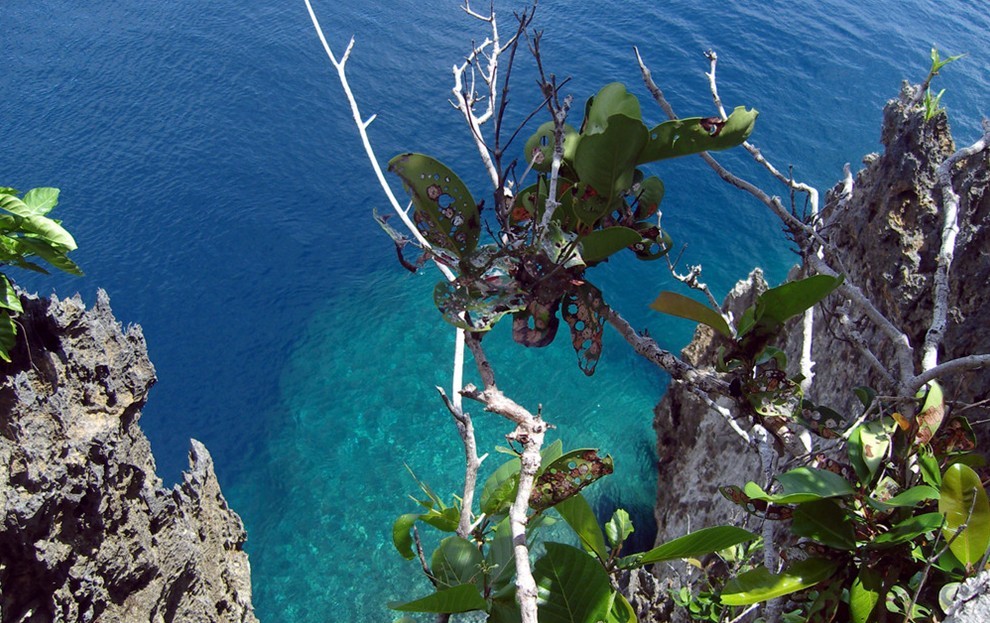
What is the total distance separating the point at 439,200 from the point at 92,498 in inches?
152

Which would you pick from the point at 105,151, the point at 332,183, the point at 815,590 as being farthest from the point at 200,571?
the point at 105,151

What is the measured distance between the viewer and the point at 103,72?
12711 mm

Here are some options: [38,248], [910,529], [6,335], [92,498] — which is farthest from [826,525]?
[38,248]

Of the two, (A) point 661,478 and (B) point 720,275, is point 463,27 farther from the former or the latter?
(A) point 661,478

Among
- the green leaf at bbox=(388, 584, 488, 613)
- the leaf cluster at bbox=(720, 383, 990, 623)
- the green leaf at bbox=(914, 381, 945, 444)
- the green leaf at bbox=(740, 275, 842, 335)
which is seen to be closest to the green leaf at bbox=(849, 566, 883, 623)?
the leaf cluster at bbox=(720, 383, 990, 623)

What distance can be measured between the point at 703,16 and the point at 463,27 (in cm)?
478

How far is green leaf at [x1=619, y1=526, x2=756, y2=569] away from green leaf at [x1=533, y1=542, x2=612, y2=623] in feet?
0.41

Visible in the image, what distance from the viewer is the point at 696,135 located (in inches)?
50.1

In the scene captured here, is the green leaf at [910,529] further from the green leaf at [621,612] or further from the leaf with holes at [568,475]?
the leaf with holes at [568,475]

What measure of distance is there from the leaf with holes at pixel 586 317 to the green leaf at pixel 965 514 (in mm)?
853

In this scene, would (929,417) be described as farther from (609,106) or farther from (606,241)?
(609,106)

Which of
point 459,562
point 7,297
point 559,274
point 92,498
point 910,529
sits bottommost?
point 92,498

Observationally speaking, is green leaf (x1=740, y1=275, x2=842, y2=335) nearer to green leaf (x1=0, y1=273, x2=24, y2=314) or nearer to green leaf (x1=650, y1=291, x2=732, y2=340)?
green leaf (x1=650, y1=291, x2=732, y2=340)

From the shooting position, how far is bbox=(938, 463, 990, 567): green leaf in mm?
1577
